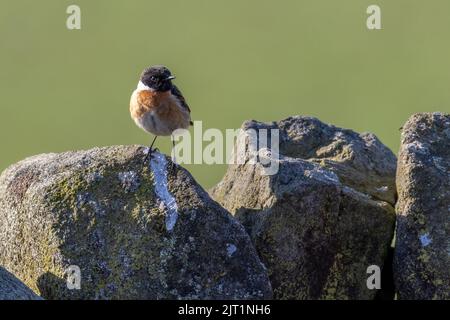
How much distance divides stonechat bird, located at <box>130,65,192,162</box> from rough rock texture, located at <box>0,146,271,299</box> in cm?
148

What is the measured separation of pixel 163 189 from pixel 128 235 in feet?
2.05

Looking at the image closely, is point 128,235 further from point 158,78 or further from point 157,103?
point 158,78

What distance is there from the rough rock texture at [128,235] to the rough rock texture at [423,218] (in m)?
1.91

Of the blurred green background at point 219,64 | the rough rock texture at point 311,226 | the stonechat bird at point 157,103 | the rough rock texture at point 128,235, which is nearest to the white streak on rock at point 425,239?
the rough rock texture at point 311,226

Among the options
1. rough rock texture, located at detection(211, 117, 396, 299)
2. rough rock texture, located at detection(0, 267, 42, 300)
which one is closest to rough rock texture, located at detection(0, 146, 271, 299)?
rough rock texture, located at detection(0, 267, 42, 300)

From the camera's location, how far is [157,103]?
1248 cm

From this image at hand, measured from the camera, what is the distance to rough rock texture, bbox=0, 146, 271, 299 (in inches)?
404

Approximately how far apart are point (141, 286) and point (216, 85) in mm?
21857

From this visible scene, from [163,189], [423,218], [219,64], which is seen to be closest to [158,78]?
[163,189]

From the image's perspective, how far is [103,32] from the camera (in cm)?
3459

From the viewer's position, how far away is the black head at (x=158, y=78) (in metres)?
12.5

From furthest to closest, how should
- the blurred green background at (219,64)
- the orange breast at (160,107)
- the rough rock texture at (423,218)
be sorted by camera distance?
the blurred green background at (219,64)
the orange breast at (160,107)
the rough rock texture at (423,218)

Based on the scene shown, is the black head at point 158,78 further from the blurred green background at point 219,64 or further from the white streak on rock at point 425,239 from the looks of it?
the blurred green background at point 219,64

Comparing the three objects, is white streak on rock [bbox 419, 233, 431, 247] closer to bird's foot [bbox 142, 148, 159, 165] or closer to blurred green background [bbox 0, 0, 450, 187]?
→ bird's foot [bbox 142, 148, 159, 165]
